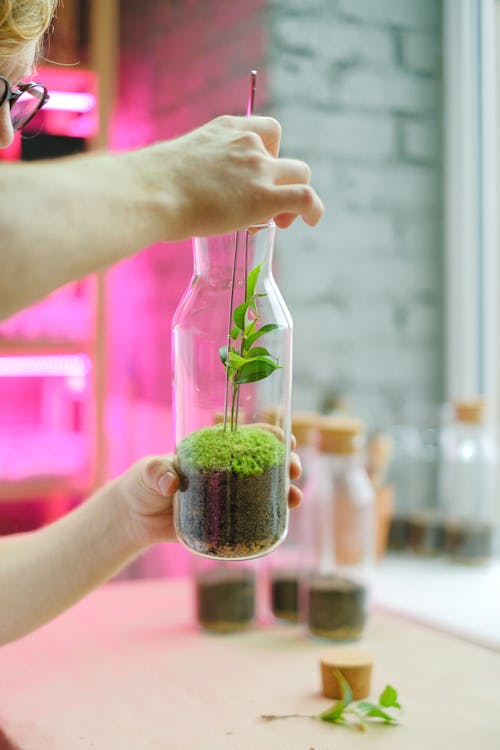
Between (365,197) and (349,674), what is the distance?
1.55 m

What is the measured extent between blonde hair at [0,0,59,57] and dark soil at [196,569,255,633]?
83cm

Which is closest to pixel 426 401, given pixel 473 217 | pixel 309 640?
pixel 473 217

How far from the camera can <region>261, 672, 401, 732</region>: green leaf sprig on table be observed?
1.01 metres

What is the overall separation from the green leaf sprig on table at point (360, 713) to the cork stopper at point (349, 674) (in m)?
0.03

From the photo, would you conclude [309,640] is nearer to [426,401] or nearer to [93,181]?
[93,181]

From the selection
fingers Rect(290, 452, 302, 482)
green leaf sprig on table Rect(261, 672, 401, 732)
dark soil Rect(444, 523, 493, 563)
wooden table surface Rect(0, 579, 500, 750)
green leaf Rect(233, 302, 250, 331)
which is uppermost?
green leaf Rect(233, 302, 250, 331)

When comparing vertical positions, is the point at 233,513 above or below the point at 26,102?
below

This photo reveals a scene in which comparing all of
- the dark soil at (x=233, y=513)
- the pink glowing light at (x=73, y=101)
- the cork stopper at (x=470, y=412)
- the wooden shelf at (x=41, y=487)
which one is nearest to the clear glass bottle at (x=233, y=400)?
the dark soil at (x=233, y=513)

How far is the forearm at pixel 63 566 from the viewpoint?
3.51ft

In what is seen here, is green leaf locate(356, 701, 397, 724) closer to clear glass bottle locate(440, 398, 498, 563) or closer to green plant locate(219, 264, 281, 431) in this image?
green plant locate(219, 264, 281, 431)

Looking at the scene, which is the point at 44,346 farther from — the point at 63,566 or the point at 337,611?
the point at 63,566

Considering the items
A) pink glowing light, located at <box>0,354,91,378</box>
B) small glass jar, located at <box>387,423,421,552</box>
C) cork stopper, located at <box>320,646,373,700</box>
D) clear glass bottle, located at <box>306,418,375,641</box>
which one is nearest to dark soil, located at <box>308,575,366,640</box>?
clear glass bottle, located at <box>306,418,375,641</box>

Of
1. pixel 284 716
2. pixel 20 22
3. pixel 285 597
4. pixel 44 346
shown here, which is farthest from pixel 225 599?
pixel 44 346

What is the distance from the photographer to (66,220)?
65 centimetres
